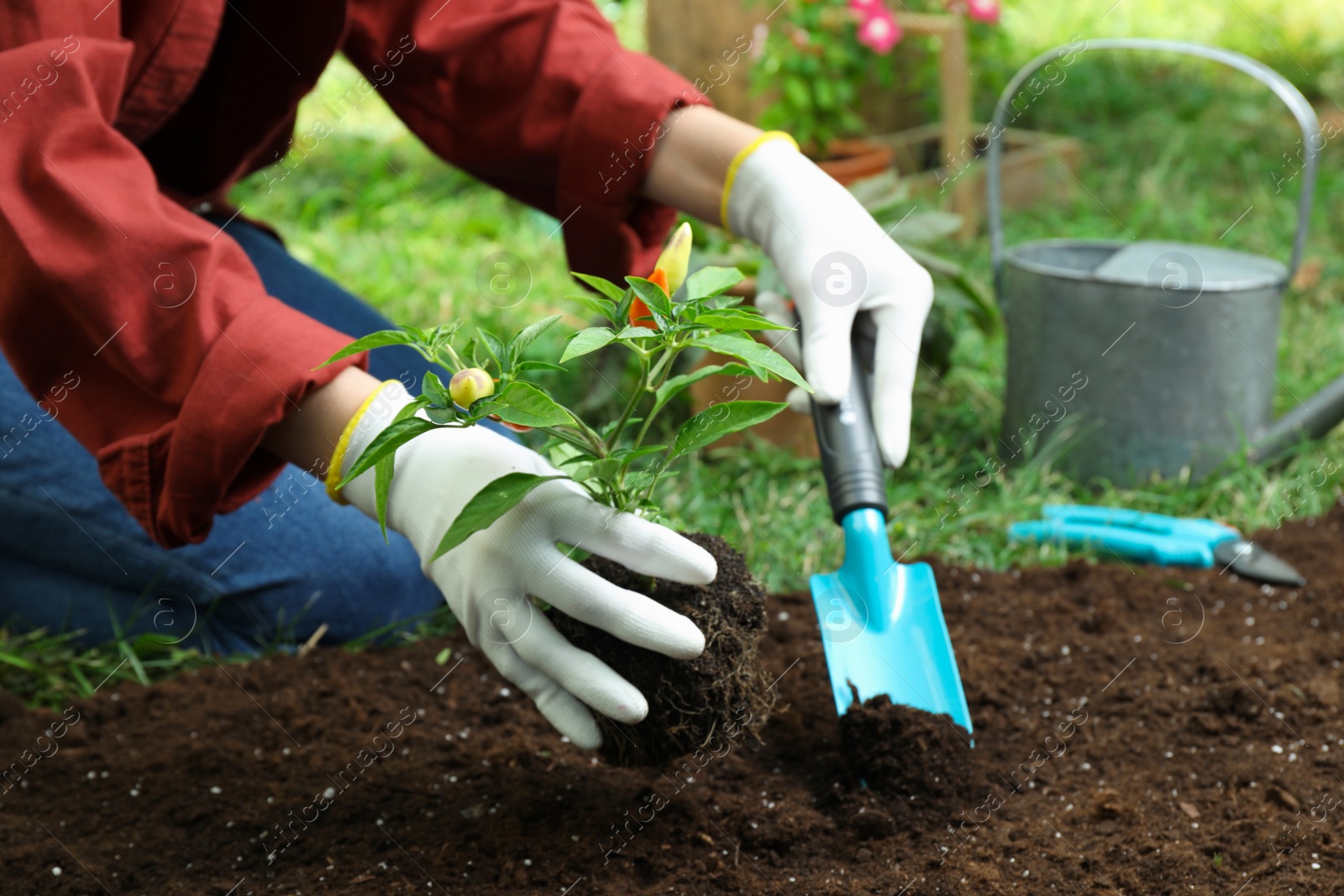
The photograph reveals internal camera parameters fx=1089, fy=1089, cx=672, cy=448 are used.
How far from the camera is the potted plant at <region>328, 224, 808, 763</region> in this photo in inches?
35.9

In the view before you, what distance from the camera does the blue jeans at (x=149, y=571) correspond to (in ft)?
5.39

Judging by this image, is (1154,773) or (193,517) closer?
(193,517)

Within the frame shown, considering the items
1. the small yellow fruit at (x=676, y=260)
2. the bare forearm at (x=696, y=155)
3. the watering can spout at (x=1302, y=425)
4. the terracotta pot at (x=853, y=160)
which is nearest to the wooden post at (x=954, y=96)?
the terracotta pot at (x=853, y=160)

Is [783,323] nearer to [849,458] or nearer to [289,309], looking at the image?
[849,458]

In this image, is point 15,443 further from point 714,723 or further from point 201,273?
point 714,723

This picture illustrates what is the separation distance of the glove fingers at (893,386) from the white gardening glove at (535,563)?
1.50 ft

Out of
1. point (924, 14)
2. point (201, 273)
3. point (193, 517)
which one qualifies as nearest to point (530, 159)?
point (201, 273)

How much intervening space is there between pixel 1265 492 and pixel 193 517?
1.72 m

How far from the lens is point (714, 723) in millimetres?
1079

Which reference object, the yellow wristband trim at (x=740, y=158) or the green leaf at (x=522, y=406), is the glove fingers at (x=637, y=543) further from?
the yellow wristband trim at (x=740, y=158)

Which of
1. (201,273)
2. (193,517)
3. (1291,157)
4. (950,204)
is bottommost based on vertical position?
(1291,157)

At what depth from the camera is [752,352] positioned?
2.98 feet

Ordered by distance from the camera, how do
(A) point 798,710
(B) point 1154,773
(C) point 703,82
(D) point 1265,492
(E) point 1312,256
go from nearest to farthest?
(B) point 1154,773, (A) point 798,710, (D) point 1265,492, (E) point 1312,256, (C) point 703,82

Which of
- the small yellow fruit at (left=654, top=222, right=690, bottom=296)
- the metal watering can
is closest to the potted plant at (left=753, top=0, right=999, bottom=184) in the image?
the metal watering can
